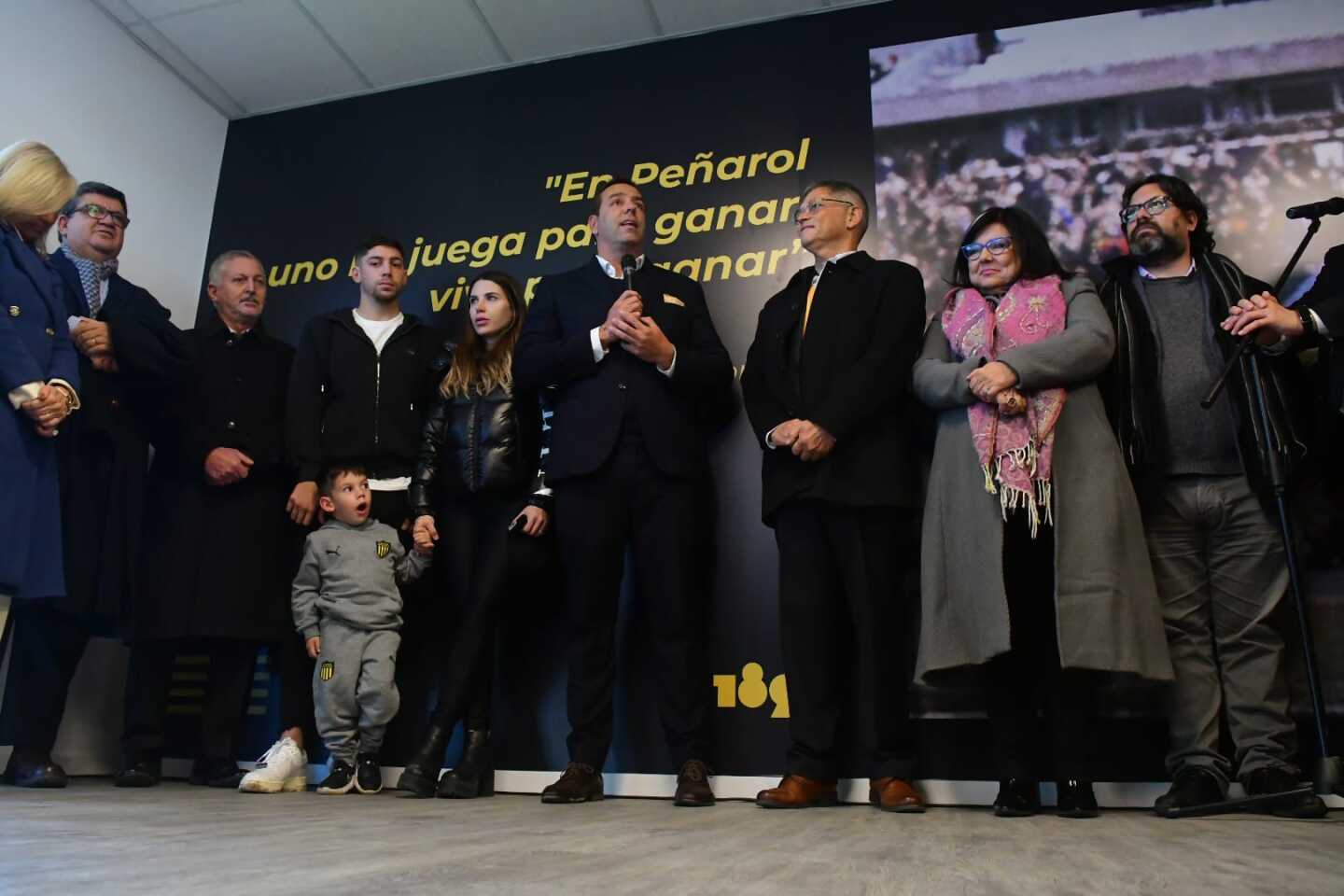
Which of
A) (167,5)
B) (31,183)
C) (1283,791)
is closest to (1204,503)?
(1283,791)

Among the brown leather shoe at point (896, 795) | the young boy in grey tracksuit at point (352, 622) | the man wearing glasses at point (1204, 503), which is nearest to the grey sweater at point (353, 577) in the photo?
the young boy in grey tracksuit at point (352, 622)

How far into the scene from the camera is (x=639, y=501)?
293cm

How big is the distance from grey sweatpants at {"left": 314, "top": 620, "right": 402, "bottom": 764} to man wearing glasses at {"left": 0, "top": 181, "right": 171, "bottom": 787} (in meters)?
0.69

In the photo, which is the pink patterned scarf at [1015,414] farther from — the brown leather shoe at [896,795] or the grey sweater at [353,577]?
the grey sweater at [353,577]

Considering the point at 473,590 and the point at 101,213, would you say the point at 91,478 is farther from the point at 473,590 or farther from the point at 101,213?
the point at 473,590

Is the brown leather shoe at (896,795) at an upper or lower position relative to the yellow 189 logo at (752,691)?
lower

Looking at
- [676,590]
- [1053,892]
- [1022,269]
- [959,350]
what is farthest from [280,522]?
[1053,892]

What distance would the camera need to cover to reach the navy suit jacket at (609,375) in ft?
9.66

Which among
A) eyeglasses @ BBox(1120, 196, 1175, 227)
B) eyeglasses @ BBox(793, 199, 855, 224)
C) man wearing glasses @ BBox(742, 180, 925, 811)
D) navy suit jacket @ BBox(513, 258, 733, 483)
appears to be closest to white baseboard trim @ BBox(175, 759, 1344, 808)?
man wearing glasses @ BBox(742, 180, 925, 811)

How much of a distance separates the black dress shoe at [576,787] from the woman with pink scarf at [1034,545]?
0.97 m

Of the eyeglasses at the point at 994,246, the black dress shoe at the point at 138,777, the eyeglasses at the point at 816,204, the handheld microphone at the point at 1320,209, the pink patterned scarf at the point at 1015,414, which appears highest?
the eyeglasses at the point at 816,204

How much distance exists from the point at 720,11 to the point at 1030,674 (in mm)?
2900

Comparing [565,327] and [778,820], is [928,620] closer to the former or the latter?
[778,820]

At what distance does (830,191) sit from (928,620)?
1.37 metres
